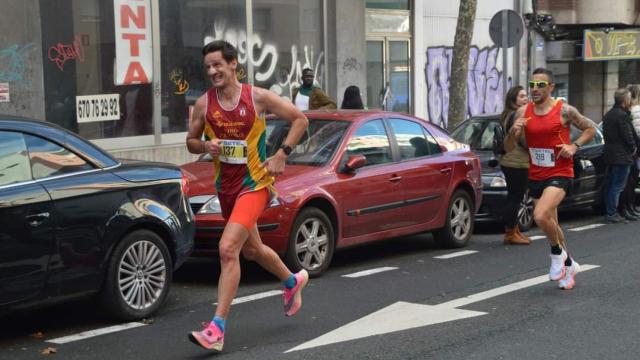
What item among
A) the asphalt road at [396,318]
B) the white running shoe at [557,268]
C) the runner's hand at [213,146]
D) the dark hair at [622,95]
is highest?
the dark hair at [622,95]

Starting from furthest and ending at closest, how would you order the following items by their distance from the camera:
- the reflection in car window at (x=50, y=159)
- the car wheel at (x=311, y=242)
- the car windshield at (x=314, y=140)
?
1. the car windshield at (x=314, y=140)
2. the car wheel at (x=311, y=242)
3. the reflection in car window at (x=50, y=159)

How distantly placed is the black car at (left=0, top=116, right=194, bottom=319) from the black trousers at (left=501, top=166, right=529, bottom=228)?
15.4 ft

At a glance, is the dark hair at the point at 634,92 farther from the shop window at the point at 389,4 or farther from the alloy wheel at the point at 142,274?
the alloy wheel at the point at 142,274

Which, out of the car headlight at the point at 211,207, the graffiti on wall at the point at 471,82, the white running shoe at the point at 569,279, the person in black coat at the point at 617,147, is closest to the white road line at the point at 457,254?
the white running shoe at the point at 569,279

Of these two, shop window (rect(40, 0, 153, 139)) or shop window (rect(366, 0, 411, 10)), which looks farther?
shop window (rect(366, 0, 411, 10))

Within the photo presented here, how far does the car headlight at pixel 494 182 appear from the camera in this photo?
39.9ft

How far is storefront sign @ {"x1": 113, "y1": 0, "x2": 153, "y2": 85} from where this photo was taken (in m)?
15.0

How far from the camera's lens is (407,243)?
1148 cm

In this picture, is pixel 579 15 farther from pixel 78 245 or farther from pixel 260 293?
pixel 78 245

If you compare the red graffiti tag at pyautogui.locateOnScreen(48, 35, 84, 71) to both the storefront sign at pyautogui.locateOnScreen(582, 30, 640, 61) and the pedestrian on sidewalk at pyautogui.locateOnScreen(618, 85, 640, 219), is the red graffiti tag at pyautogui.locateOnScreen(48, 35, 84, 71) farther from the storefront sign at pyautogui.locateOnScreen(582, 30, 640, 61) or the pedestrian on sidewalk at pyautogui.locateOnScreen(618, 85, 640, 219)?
the storefront sign at pyautogui.locateOnScreen(582, 30, 640, 61)

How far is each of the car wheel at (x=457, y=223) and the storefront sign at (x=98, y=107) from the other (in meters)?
6.01

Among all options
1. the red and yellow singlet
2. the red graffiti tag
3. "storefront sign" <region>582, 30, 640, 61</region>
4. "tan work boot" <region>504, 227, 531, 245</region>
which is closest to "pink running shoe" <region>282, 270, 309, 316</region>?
the red and yellow singlet

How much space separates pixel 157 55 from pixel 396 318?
9278 millimetres

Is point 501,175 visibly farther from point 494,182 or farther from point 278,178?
point 278,178
